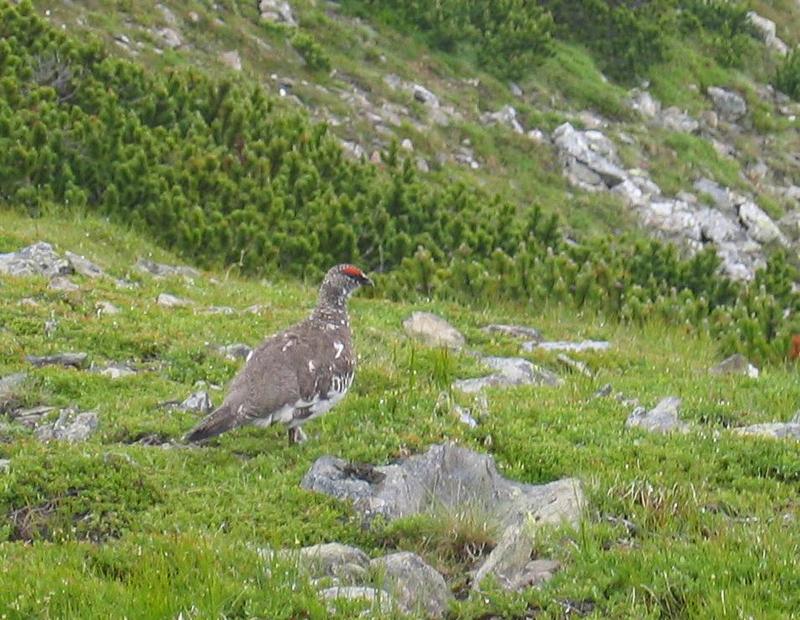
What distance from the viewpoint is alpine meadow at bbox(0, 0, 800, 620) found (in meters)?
8.48

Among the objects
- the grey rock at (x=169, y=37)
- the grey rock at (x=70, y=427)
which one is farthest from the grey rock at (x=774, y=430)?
the grey rock at (x=169, y=37)

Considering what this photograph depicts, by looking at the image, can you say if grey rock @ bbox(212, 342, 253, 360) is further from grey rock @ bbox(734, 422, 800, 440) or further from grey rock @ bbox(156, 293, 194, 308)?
grey rock @ bbox(734, 422, 800, 440)

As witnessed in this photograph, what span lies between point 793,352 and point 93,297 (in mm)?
10195

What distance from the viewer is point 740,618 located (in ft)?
24.9

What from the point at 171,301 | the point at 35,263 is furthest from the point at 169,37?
the point at 171,301

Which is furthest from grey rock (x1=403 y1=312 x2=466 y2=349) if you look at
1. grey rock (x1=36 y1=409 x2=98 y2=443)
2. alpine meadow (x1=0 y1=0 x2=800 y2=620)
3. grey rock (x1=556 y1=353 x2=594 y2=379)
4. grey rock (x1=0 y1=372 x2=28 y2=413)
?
grey rock (x1=36 y1=409 x2=98 y2=443)

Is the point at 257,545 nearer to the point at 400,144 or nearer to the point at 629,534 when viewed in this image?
the point at 629,534

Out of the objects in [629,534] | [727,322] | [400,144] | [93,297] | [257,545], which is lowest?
[400,144]

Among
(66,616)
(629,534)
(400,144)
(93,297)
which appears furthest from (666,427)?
(400,144)

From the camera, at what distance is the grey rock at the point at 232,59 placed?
112 ft

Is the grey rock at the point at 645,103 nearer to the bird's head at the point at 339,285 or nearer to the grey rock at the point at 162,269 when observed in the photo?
the grey rock at the point at 162,269

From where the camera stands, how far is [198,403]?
40.7ft

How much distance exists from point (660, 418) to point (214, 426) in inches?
188

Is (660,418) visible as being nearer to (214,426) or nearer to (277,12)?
(214,426)
